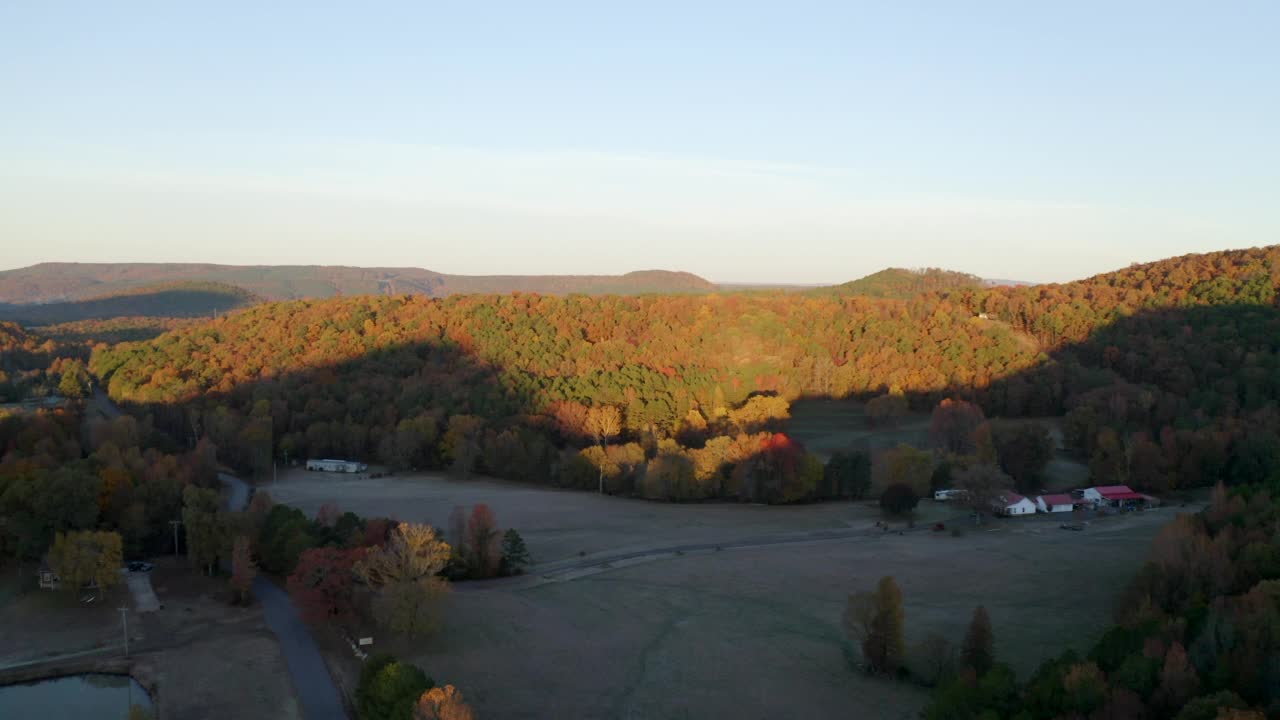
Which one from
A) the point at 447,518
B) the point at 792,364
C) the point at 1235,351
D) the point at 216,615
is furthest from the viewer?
the point at 792,364

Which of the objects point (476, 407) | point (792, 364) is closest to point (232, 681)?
point (476, 407)

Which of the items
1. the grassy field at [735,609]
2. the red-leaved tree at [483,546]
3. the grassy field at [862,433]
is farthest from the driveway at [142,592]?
the grassy field at [862,433]

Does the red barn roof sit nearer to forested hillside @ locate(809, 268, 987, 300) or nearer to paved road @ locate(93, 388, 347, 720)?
paved road @ locate(93, 388, 347, 720)

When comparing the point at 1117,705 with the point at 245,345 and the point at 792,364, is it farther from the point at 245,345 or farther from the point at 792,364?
the point at 245,345

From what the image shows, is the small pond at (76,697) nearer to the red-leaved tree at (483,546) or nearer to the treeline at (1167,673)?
the red-leaved tree at (483,546)

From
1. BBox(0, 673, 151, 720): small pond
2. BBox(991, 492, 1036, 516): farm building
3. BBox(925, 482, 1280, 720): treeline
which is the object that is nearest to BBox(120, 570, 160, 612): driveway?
BBox(0, 673, 151, 720): small pond

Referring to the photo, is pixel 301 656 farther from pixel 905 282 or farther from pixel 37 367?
pixel 905 282

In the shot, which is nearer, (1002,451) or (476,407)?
(1002,451)
